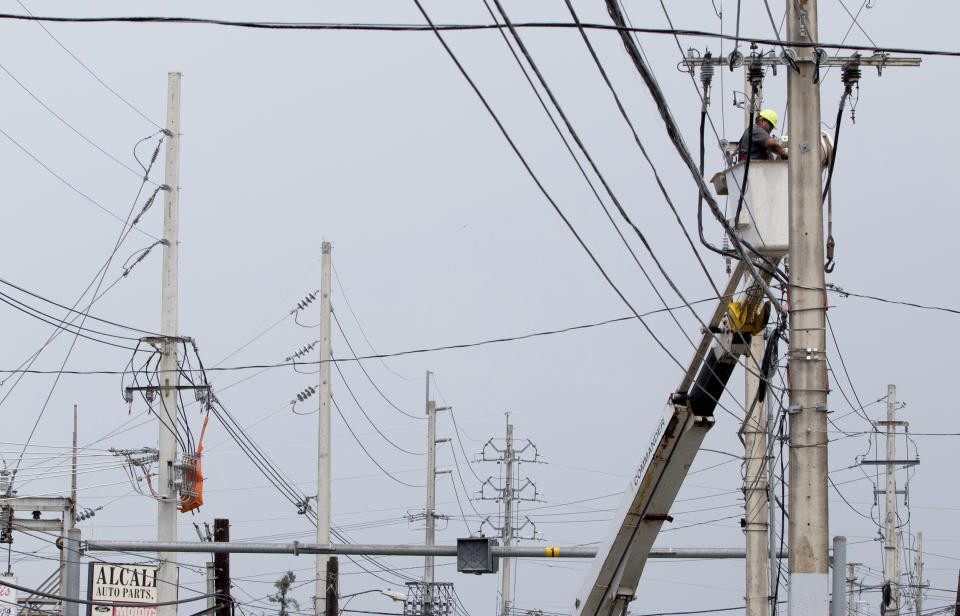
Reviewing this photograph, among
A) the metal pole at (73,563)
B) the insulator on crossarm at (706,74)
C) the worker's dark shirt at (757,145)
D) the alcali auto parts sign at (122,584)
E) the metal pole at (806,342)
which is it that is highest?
the insulator on crossarm at (706,74)

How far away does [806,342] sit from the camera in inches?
445

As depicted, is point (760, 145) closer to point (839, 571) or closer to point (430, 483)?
point (839, 571)

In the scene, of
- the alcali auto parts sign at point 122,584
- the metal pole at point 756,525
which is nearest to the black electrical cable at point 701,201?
the metal pole at point 756,525

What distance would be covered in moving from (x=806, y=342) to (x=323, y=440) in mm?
21578

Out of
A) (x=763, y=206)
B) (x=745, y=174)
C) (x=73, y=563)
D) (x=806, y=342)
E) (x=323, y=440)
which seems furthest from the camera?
(x=323, y=440)

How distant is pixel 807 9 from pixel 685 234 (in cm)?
248

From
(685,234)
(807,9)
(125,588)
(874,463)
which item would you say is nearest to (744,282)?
(685,234)

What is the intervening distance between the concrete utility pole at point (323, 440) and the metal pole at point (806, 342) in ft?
65.8

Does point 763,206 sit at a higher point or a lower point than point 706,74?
lower

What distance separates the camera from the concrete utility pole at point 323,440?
3006 cm

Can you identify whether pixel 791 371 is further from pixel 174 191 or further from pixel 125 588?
pixel 125 588

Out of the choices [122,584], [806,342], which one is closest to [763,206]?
[806,342]

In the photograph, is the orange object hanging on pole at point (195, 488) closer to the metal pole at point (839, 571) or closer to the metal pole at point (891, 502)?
the metal pole at point (839, 571)

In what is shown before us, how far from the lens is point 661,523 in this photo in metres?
13.4
